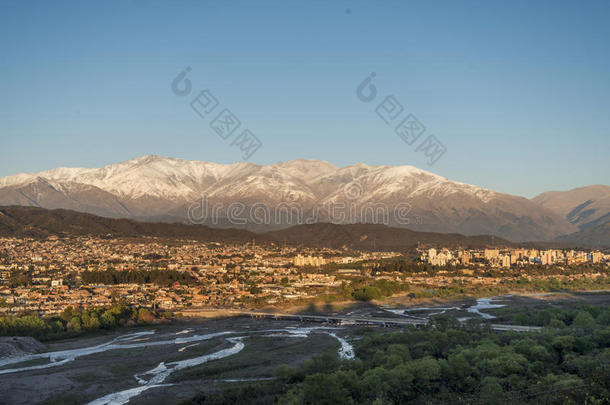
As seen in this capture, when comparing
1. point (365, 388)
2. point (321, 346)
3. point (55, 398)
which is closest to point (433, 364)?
point (365, 388)

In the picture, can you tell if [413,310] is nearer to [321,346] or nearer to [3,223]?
[321,346]

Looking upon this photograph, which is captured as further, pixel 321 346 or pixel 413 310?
pixel 413 310

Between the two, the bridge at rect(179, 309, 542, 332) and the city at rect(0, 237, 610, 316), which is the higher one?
the city at rect(0, 237, 610, 316)

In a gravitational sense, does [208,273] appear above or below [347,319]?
above

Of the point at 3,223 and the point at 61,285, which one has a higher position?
the point at 3,223

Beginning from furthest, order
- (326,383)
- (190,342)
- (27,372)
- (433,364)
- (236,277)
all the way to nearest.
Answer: (236,277) → (190,342) → (27,372) → (433,364) → (326,383)

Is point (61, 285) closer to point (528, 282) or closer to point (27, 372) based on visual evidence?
point (27, 372)

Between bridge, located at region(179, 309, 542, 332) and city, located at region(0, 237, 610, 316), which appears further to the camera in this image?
city, located at region(0, 237, 610, 316)

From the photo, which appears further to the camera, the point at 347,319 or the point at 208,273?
the point at 208,273

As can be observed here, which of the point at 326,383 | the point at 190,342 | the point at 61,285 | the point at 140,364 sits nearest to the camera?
the point at 326,383

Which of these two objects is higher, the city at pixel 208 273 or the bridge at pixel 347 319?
the city at pixel 208 273

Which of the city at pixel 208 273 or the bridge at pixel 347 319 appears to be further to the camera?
the city at pixel 208 273
